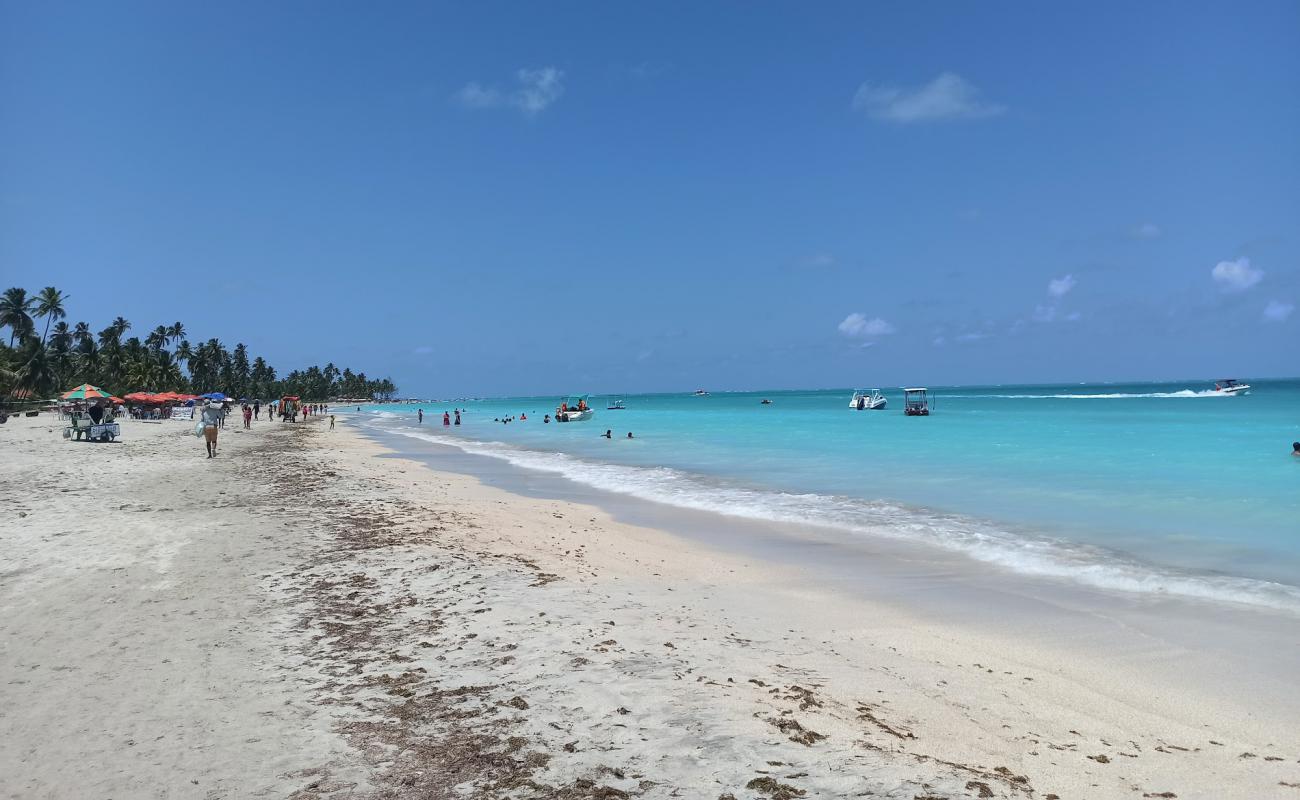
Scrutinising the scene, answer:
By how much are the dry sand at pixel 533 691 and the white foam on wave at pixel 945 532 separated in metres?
3.77

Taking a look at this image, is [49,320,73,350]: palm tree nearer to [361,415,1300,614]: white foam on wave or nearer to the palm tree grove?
the palm tree grove

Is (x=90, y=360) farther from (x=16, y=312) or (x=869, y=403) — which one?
(x=869, y=403)

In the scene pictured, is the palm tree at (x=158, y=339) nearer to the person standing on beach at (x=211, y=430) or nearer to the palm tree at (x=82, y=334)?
the palm tree at (x=82, y=334)

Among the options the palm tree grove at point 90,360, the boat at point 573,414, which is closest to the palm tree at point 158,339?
the palm tree grove at point 90,360

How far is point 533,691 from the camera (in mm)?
5043

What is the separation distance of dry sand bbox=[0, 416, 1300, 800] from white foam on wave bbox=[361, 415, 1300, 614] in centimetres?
377

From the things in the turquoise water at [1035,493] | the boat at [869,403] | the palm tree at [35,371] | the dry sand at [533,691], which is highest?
the palm tree at [35,371]

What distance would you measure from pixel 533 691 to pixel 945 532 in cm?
1006

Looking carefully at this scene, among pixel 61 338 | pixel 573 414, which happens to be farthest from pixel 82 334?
pixel 573 414

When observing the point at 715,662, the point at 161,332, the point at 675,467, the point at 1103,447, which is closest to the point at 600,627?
the point at 715,662

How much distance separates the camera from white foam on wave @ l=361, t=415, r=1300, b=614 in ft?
29.7

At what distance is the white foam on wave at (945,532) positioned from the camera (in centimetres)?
906

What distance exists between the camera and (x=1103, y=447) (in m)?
33.0

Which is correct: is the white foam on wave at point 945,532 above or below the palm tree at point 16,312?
below
